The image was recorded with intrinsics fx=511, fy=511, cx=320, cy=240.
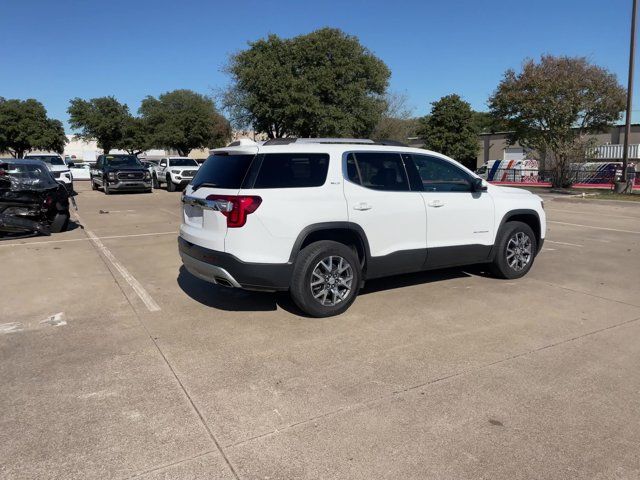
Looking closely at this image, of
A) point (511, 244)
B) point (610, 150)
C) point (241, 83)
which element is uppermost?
point (241, 83)

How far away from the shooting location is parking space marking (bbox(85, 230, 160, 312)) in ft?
19.3

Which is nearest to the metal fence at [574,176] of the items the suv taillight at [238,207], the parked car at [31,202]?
the parked car at [31,202]

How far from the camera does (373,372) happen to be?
13.2 ft

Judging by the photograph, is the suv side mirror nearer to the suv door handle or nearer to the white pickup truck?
the suv door handle

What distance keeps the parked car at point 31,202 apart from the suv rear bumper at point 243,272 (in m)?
7.09

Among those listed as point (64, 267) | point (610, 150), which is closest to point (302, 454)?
point (64, 267)

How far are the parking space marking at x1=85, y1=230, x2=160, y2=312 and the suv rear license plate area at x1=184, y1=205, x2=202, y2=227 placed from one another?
41.9 inches

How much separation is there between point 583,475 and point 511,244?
4.39 meters

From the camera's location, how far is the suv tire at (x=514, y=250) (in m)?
6.70

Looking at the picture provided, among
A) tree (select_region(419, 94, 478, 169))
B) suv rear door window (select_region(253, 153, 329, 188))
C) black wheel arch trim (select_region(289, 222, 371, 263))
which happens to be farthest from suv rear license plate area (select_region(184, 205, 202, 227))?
tree (select_region(419, 94, 478, 169))

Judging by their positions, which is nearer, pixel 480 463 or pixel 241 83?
pixel 480 463

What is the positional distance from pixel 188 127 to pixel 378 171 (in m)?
53.8

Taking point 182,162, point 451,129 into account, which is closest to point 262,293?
point 182,162

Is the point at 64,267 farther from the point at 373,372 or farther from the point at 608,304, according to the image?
the point at 608,304
